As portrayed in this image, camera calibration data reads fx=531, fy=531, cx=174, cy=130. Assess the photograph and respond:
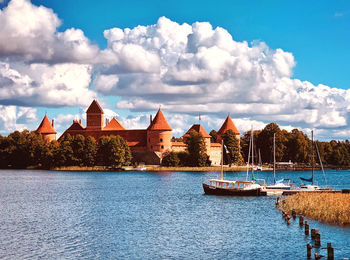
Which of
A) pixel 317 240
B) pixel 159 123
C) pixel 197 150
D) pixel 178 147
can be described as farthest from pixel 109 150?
pixel 317 240

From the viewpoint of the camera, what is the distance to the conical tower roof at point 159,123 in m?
115

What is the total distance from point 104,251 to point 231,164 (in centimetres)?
8483

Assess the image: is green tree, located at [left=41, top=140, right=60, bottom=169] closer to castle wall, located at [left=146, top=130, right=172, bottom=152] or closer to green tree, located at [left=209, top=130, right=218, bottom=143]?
castle wall, located at [left=146, top=130, right=172, bottom=152]

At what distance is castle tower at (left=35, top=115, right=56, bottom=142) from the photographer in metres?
123

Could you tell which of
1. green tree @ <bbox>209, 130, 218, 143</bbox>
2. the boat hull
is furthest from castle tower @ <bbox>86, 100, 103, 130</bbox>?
the boat hull

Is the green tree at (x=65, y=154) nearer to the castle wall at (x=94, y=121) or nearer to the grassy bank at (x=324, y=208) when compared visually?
the castle wall at (x=94, y=121)

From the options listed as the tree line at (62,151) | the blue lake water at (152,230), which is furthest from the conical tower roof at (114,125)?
the blue lake water at (152,230)

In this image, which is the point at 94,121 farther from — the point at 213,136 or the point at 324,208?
the point at 324,208

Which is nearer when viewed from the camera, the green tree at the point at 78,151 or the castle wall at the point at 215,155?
the green tree at the point at 78,151

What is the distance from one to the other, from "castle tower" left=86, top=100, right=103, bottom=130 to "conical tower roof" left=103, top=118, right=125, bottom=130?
8.61 ft

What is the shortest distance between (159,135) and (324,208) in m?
82.7

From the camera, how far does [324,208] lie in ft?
107

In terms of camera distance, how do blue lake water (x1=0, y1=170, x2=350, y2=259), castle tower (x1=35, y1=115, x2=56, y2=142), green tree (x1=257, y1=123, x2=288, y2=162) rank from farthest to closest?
castle tower (x1=35, y1=115, x2=56, y2=142) < green tree (x1=257, y1=123, x2=288, y2=162) < blue lake water (x1=0, y1=170, x2=350, y2=259)

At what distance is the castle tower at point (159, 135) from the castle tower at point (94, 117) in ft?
54.6
